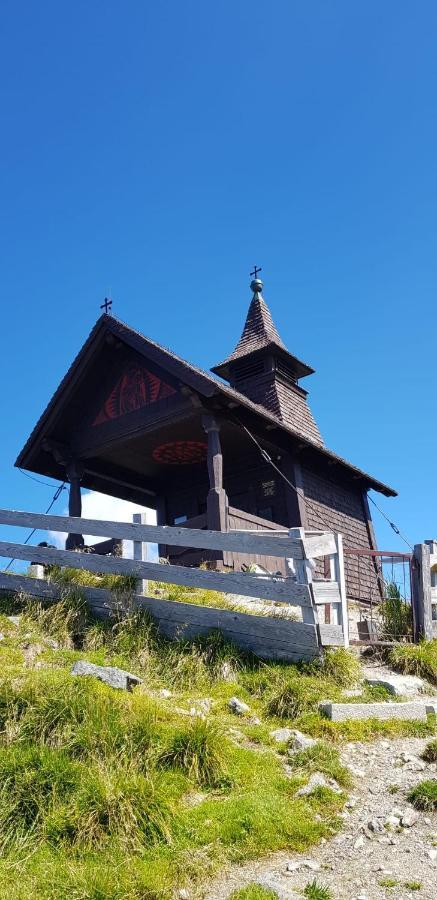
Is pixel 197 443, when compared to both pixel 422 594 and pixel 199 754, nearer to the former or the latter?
pixel 422 594

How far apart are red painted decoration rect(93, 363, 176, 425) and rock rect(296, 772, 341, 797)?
10.8 m

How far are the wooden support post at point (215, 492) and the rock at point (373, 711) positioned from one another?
6.23 m

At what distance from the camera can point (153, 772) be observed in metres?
5.72

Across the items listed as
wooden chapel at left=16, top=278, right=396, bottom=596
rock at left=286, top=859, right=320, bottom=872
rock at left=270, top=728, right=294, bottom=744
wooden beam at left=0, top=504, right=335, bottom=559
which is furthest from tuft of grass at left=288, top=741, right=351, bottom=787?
wooden chapel at left=16, top=278, right=396, bottom=596

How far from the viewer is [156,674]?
8031 millimetres

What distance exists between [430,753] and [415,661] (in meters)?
2.53

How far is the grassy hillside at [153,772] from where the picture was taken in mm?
4840

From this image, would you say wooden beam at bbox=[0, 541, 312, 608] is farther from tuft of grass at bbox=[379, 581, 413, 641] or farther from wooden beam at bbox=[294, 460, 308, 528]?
wooden beam at bbox=[294, 460, 308, 528]

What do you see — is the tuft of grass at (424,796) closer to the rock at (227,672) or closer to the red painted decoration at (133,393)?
the rock at (227,672)

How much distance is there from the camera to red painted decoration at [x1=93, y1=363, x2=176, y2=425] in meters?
16.5

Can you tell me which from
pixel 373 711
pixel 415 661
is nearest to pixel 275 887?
pixel 373 711

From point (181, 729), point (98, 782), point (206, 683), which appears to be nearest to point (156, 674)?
point (206, 683)

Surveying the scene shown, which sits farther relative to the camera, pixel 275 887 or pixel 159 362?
pixel 159 362

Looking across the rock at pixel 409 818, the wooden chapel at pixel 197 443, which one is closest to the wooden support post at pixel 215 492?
the wooden chapel at pixel 197 443
